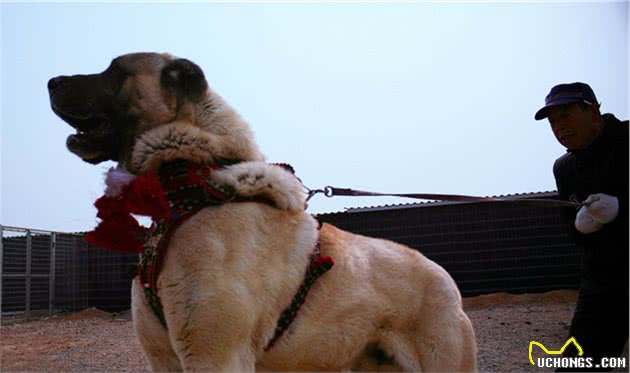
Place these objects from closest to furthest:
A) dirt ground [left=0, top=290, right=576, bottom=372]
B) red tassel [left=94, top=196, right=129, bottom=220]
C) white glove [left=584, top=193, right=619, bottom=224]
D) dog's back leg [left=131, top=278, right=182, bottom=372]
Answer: dog's back leg [left=131, top=278, right=182, bottom=372], red tassel [left=94, top=196, right=129, bottom=220], white glove [left=584, top=193, right=619, bottom=224], dirt ground [left=0, top=290, right=576, bottom=372]

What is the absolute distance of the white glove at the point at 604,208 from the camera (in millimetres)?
3516

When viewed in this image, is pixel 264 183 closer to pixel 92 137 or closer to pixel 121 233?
pixel 121 233

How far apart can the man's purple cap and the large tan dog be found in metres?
1.29

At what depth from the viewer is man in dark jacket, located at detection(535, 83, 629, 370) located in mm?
3557

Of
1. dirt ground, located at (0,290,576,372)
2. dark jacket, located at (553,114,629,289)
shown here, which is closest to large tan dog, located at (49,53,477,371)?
dark jacket, located at (553,114,629,289)

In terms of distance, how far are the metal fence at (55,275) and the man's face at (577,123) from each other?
44.3 ft

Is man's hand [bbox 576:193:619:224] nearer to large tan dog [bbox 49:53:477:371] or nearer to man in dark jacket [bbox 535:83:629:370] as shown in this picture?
man in dark jacket [bbox 535:83:629:370]

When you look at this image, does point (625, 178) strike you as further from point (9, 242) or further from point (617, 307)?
point (9, 242)

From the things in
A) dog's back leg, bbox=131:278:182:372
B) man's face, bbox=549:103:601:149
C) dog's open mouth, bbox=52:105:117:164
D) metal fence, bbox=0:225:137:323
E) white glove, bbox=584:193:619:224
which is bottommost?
metal fence, bbox=0:225:137:323

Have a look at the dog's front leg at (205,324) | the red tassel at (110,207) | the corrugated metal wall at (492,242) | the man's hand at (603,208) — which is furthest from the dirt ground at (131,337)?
the red tassel at (110,207)

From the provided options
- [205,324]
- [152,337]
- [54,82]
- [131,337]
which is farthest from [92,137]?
[131,337]

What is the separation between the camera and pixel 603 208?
3527 mm

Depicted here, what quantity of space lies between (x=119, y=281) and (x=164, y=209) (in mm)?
16392

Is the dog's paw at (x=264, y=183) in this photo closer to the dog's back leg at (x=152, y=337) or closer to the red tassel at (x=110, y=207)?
the red tassel at (x=110, y=207)
